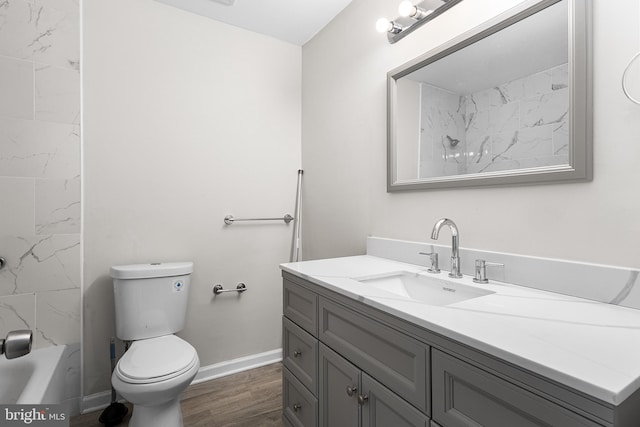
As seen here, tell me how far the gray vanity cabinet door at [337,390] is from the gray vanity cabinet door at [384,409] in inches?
1.7

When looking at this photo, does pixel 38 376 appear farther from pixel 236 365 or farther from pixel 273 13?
pixel 273 13

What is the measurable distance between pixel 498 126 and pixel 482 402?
37.9 inches

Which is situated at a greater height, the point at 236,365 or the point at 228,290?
the point at 228,290

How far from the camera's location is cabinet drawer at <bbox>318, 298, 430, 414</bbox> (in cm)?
83

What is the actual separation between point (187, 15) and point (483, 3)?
1.77 m

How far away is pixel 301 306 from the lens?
1.38 metres

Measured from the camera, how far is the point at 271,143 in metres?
2.36

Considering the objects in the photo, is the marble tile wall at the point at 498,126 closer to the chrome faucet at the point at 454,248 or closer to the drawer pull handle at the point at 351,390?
the chrome faucet at the point at 454,248

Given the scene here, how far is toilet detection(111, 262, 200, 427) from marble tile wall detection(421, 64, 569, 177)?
147cm

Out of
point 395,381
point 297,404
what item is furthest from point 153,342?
point 395,381

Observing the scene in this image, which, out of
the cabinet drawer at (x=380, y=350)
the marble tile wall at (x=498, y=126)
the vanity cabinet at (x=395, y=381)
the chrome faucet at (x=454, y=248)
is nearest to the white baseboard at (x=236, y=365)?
the vanity cabinet at (x=395, y=381)

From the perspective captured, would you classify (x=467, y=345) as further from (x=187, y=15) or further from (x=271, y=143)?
(x=187, y=15)

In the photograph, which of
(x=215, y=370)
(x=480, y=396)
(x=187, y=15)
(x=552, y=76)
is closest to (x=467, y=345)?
(x=480, y=396)

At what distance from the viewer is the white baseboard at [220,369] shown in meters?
1.78
